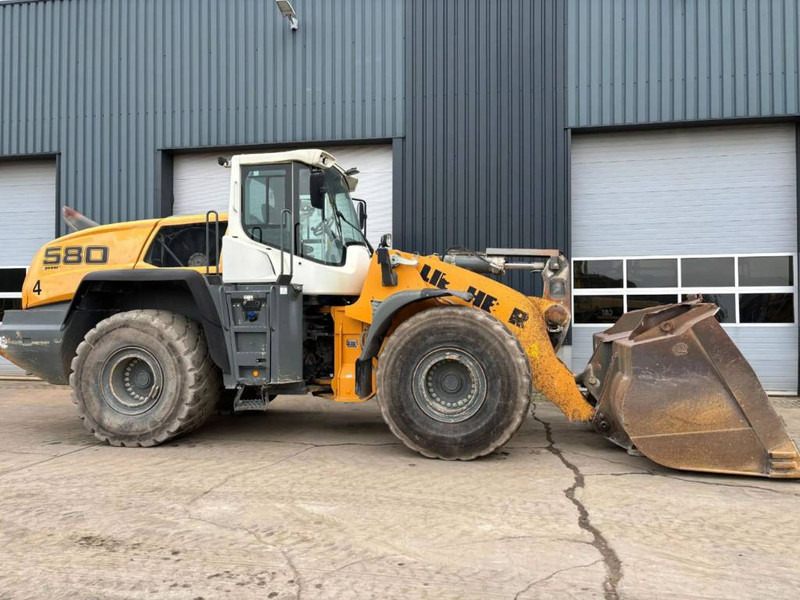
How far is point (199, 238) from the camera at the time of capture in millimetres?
6609

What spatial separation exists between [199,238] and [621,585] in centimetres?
541

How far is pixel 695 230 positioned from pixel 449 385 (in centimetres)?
698

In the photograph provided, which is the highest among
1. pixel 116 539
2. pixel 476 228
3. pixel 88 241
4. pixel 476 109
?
pixel 476 109

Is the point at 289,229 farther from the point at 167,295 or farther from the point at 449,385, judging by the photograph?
the point at 449,385

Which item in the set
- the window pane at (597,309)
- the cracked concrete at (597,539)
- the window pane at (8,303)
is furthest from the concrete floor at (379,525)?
the window pane at (8,303)

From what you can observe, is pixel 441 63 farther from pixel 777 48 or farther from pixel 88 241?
pixel 88 241

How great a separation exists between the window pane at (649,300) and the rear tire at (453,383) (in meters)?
5.88

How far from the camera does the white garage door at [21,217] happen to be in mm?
12453

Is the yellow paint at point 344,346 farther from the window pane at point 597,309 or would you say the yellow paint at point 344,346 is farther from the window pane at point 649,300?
the window pane at point 649,300

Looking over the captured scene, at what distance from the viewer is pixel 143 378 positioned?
603cm

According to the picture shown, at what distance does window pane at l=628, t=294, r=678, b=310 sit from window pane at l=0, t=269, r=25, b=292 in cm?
1233

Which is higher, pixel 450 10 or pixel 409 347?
pixel 450 10

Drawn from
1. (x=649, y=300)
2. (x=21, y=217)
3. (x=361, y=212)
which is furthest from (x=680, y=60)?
(x=21, y=217)

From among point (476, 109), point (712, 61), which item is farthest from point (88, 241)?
point (712, 61)
